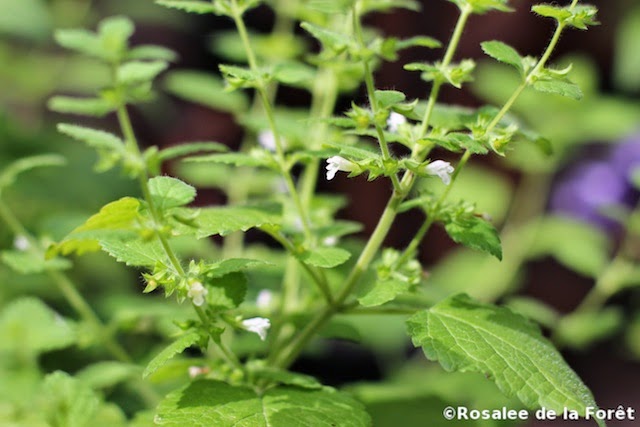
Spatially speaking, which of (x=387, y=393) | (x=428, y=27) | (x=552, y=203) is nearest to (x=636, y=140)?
(x=552, y=203)

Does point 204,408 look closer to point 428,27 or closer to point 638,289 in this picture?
point 638,289

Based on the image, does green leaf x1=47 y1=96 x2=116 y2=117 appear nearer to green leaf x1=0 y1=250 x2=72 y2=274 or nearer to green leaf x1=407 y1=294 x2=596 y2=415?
green leaf x1=0 y1=250 x2=72 y2=274

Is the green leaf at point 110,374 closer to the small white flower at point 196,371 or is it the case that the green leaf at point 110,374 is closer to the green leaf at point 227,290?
the small white flower at point 196,371

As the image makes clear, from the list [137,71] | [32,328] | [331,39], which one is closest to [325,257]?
[331,39]

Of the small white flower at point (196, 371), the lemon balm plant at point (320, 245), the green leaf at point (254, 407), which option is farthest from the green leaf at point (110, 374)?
the green leaf at point (254, 407)

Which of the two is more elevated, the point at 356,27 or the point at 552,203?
the point at 356,27

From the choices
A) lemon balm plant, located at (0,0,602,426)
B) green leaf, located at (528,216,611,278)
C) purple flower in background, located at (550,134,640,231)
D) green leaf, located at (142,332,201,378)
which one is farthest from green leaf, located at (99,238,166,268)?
purple flower in background, located at (550,134,640,231)
